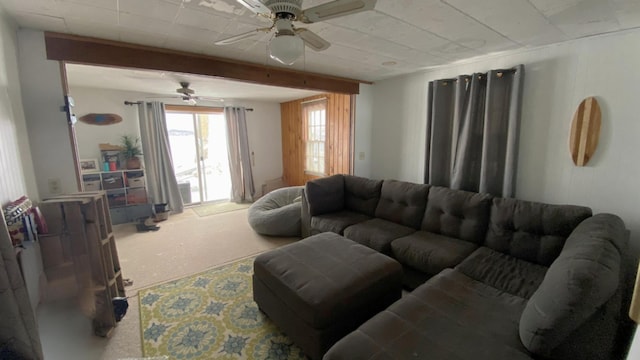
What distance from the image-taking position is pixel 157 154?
15.5 feet

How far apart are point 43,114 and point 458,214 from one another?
11.9 ft

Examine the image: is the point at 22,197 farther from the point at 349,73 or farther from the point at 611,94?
the point at 611,94

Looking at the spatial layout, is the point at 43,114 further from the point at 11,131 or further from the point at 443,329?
the point at 443,329

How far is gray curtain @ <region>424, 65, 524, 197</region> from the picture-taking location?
255cm

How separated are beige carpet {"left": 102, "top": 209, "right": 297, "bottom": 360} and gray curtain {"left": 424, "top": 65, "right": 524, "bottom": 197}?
87.6 inches

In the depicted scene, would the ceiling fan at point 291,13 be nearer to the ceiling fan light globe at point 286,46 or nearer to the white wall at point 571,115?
the ceiling fan light globe at point 286,46

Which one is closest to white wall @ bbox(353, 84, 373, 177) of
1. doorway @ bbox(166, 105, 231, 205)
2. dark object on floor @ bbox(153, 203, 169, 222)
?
doorway @ bbox(166, 105, 231, 205)

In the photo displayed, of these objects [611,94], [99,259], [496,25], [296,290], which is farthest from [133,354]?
[611,94]

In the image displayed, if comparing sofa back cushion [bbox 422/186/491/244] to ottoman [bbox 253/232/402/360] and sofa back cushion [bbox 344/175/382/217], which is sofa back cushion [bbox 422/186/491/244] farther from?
ottoman [bbox 253/232/402/360]

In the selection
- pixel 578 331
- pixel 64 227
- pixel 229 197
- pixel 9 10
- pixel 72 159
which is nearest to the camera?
pixel 578 331

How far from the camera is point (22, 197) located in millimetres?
1651

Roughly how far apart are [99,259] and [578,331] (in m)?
2.80

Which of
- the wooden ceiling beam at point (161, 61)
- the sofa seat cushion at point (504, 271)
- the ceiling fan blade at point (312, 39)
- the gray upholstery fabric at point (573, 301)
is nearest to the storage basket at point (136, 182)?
the wooden ceiling beam at point (161, 61)

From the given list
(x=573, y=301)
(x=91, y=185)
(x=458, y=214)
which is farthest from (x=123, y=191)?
(x=573, y=301)
